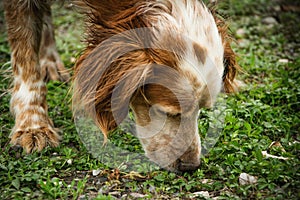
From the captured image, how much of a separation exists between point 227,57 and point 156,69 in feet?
2.15

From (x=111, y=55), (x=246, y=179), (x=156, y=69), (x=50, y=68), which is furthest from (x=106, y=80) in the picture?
(x=50, y=68)

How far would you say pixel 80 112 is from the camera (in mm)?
3600

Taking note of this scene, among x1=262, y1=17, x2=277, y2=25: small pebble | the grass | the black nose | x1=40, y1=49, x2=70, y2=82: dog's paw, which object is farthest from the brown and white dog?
x1=262, y1=17, x2=277, y2=25: small pebble

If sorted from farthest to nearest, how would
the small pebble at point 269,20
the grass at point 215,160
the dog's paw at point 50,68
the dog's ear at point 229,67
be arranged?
the small pebble at point 269,20
the dog's paw at point 50,68
the dog's ear at point 229,67
the grass at point 215,160

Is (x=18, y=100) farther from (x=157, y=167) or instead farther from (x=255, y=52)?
(x=255, y=52)

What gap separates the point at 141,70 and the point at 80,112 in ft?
2.27

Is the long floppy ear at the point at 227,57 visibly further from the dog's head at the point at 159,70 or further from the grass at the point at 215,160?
the grass at the point at 215,160

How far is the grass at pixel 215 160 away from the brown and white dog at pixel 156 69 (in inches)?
9.1

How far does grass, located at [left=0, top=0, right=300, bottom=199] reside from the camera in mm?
3223

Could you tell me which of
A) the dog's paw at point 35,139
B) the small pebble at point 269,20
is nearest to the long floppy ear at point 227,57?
the dog's paw at point 35,139

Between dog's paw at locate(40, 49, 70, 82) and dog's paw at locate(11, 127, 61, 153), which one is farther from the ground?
dog's paw at locate(40, 49, 70, 82)

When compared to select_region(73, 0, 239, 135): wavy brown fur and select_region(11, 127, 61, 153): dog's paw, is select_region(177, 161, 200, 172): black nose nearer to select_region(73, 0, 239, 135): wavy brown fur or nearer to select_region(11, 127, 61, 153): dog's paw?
select_region(73, 0, 239, 135): wavy brown fur

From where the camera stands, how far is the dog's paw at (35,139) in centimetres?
380

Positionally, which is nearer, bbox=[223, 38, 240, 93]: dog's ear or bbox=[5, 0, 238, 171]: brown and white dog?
bbox=[5, 0, 238, 171]: brown and white dog
